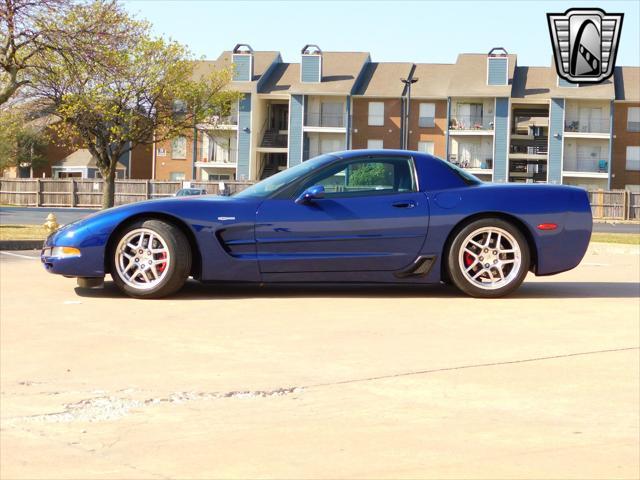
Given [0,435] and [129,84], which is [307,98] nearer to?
[129,84]

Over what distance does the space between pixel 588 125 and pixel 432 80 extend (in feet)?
35.1

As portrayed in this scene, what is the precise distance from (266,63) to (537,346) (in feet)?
197

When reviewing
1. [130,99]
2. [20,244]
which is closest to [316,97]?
Result: [130,99]

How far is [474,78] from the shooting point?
6206cm

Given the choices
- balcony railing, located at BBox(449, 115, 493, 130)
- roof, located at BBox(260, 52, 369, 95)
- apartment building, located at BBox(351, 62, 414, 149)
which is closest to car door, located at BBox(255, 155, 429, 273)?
roof, located at BBox(260, 52, 369, 95)

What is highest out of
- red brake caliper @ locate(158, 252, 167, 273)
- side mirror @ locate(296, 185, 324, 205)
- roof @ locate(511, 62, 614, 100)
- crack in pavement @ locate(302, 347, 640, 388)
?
roof @ locate(511, 62, 614, 100)

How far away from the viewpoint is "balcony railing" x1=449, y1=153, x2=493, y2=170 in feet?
206

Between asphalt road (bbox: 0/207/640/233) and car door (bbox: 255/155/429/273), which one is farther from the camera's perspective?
asphalt road (bbox: 0/207/640/233)

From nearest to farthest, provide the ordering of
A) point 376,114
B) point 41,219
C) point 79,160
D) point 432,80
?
point 41,219, point 376,114, point 432,80, point 79,160

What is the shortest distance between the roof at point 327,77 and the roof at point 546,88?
10.6m

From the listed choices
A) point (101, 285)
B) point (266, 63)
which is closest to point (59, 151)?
point (266, 63)

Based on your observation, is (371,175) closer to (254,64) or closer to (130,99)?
(130,99)

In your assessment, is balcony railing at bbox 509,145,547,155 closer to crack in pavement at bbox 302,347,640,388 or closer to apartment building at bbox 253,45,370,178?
apartment building at bbox 253,45,370,178

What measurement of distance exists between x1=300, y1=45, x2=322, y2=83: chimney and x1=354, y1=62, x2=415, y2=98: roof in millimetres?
2904
